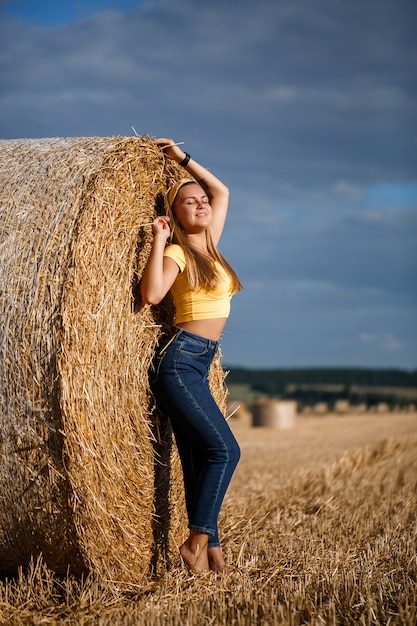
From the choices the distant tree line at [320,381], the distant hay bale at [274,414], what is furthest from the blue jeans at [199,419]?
the distant tree line at [320,381]

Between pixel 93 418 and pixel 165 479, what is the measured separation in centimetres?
112

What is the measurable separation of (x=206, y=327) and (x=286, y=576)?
1483mm

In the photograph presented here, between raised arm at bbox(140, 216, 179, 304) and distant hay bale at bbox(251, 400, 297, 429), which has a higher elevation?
raised arm at bbox(140, 216, 179, 304)

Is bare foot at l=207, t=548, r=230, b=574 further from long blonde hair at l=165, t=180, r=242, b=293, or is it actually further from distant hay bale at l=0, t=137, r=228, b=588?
long blonde hair at l=165, t=180, r=242, b=293

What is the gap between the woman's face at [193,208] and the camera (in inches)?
199

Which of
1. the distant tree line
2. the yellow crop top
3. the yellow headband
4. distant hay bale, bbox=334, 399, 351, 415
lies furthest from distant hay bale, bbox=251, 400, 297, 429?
the distant tree line

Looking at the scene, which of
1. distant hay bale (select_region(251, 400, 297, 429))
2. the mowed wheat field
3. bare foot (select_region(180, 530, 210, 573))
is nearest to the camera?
the mowed wheat field

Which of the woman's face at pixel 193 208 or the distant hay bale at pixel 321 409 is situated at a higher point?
the woman's face at pixel 193 208

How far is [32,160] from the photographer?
4.88 m

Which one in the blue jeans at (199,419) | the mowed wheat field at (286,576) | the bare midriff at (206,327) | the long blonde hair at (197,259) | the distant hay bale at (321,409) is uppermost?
the long blonde hair at (197,259)

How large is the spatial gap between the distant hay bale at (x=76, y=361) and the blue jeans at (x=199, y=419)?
0.22 meters

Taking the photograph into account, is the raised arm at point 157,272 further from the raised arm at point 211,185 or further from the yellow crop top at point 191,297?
the raised arm at point 211,185

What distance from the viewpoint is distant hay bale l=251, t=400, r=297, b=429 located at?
20.9 metres

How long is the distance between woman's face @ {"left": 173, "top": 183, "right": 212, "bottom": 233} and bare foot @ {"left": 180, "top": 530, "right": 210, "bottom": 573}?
1810 mm
